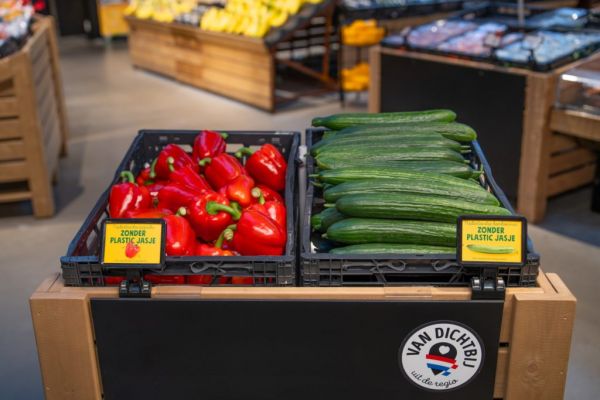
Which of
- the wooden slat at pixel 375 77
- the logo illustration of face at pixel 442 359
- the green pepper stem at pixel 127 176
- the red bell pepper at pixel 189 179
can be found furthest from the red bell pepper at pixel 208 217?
the wooden slat at pixel 375 77

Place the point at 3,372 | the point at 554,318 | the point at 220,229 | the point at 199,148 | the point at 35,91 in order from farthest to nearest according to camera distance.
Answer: the point at 35,91, the point at 3,372, the point at 199,148, the point at 220,229, the point at 554,318

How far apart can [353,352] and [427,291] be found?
242 mm

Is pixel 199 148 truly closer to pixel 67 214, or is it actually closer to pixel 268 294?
pixel 268 294

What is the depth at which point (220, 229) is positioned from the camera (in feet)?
6.78

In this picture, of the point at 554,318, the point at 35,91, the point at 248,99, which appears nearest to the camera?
the point at 554,318

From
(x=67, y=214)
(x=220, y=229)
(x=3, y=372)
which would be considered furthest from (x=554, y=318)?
(x=67, y=214)

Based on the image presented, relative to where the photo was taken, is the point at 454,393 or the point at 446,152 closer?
the point at 454,393

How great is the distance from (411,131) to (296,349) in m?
0.88

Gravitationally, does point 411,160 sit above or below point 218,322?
above

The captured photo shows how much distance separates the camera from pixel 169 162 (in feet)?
8.01

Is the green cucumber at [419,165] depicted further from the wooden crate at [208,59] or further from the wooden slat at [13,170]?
the wooden crate at [208,59]

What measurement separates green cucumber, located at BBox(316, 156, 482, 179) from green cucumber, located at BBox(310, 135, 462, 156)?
0.06m

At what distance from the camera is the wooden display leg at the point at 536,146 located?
4145mm

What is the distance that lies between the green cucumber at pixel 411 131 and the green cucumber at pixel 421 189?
0.35 m
